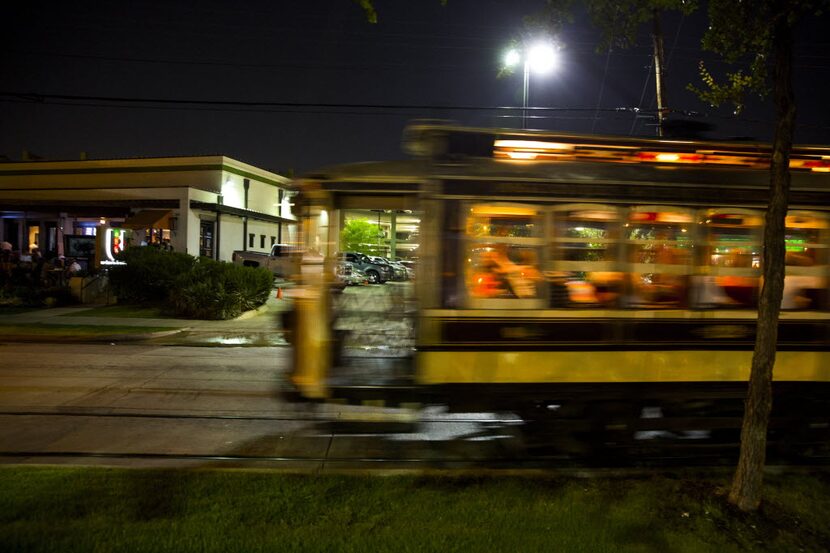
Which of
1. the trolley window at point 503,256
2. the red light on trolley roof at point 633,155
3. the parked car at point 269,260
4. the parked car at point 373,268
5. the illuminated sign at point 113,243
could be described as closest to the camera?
the trolley window at point 503,256

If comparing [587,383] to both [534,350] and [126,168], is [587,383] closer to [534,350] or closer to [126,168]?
[534,350]

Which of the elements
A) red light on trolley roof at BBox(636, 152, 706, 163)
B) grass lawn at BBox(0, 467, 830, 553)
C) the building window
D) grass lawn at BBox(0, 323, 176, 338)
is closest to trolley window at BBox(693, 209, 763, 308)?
red light on trolley roof at BBox(636, 152, 706, 163)

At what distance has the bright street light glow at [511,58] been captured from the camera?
5.85m

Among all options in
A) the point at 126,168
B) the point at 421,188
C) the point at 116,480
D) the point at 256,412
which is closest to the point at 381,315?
the point at 421,188

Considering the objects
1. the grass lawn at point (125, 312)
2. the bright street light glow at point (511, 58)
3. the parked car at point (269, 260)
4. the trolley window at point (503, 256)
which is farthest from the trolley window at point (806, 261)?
the parked car at point (269, 260)

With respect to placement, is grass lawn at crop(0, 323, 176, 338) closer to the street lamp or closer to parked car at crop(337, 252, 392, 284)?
the street lamp

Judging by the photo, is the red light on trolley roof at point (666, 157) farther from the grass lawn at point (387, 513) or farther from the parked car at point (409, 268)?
the grass lawn at point (387, 513)

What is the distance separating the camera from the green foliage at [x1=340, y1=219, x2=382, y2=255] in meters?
6.74

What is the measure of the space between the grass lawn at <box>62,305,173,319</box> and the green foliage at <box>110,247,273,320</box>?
47 centimetres

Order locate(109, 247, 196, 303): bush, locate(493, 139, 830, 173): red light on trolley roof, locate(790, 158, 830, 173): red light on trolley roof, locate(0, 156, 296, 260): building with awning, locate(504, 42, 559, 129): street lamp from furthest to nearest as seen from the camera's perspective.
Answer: locate(0, 156, 296, 260): building with awning
locate(109, 247, 196, 303): bush
locate(504, 42, 559, 129): street lamp
locate(790, 158, 830, 173): red light on trolley roof
locate(493, 139, 830, 173): red light on trolley roof

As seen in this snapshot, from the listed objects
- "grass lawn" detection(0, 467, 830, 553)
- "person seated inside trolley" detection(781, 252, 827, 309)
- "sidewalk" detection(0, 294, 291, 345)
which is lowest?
"grass lawn" detection(0, 467, 830, 553)

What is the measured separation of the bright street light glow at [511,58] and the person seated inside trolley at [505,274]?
186cm

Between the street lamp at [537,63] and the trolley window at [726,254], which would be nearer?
the trolley window at [726,254]

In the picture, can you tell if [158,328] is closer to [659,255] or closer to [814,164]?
[659,255]
